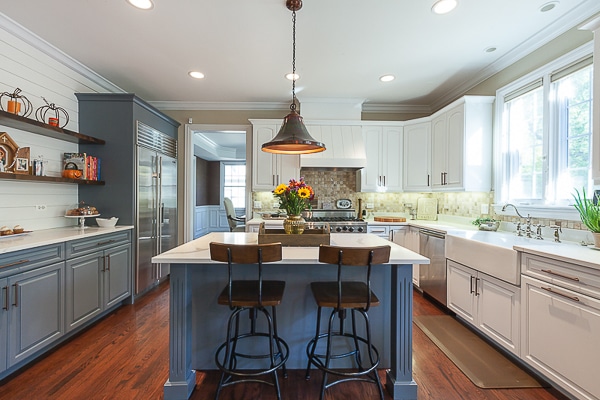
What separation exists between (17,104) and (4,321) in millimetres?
1750

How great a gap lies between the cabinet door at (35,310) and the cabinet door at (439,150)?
426cm

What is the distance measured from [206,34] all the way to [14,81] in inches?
70.0

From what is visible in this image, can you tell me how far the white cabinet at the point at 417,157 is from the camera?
4188 millimetres

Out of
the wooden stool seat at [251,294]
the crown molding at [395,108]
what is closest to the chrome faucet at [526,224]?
the wooden stool seat at [251,294]

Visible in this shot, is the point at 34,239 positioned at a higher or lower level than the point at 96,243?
higher

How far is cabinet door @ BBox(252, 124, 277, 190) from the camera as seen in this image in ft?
14.6

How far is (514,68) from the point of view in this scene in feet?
10.0

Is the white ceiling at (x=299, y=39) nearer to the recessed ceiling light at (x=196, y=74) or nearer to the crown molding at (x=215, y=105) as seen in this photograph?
the recessed ceiling light at (x=196, y=74)

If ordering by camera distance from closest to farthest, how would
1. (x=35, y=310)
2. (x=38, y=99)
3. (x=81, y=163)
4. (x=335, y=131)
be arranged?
1. (x=35, y=310)
2. (x=38, y=99)
3. (x=81, y=163)
4. (x=335, y=131)

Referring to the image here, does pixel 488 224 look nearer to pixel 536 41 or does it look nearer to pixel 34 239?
pixel 536 41

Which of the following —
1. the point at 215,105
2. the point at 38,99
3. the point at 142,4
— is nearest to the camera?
the point at 142,4

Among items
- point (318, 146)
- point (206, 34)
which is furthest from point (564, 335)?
point (206, 34)

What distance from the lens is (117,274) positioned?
10.2 feet

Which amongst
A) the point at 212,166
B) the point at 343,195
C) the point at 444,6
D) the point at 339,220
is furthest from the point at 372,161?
the point at 212,166
